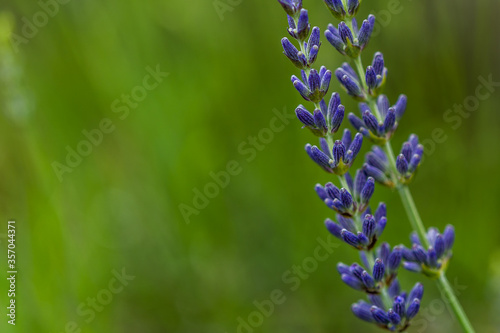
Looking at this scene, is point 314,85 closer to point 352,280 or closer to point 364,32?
point 364,32

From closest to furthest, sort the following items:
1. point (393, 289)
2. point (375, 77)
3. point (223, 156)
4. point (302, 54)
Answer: point (302, 54)
point (375, 77)
point (393, 289)
point (223, 156)

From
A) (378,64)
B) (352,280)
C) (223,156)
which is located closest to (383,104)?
(378,64)

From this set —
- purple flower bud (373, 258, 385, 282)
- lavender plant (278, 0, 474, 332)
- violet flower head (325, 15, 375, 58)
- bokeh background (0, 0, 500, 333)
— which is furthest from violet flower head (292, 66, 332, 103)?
bokeh background (0, 0, 500, 333)

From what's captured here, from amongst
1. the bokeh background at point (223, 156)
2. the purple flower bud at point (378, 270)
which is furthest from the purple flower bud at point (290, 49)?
the bokeh background at point (223, 156)

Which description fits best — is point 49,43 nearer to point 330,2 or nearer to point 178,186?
point 178,186

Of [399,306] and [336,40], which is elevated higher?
[336,40]

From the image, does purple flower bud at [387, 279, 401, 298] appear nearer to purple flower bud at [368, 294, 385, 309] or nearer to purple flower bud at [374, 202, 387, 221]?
purple flower bud at [368, 294, 385, 309]
